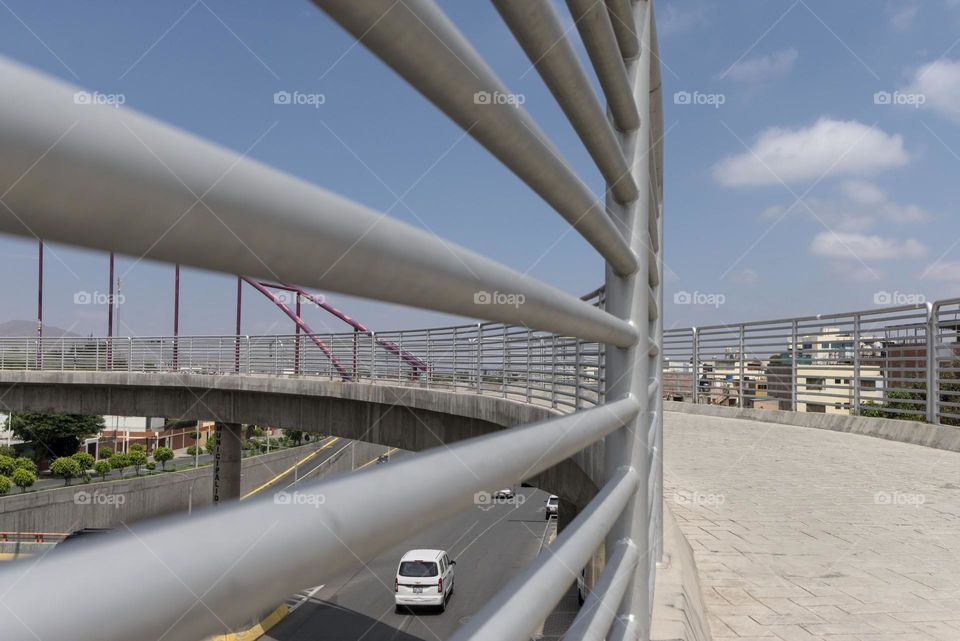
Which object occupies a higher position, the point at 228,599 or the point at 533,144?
the point at 533,144

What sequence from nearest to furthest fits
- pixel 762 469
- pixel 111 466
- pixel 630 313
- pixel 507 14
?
pixel 507 14, pixel 630 313, pixel 762 469, pixel 111 466

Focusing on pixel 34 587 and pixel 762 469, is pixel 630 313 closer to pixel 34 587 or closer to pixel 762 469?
pixel 34 587

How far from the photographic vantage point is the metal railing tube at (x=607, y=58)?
125cm

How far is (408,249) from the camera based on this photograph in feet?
1.89

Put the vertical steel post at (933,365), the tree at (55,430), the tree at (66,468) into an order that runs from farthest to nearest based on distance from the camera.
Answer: the tree at (66,468) → the tree at (55,430) → the vertical steel post at (933,365)

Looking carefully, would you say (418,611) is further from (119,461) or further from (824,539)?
(824,539)

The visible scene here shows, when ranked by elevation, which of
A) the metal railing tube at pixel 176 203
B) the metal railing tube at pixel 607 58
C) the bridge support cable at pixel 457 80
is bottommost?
the metal railing tube at pixel 176 203

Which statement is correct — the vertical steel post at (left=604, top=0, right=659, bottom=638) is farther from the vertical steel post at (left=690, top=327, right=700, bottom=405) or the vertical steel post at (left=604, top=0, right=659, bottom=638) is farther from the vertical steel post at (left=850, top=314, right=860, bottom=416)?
the vertical steel post at (left=690, top=327, right=700, bottom=405)

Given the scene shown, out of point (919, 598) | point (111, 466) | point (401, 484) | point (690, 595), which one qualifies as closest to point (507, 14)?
point (401, 484)

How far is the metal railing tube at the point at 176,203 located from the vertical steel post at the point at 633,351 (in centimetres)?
128

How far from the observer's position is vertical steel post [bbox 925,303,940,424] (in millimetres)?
10672

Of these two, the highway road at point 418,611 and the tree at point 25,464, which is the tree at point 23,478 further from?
the highway road at point 418,611

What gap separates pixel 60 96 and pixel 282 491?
0.89 ft

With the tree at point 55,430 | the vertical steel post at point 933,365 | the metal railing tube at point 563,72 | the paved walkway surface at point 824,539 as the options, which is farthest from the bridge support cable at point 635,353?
the tree at point 55,430
